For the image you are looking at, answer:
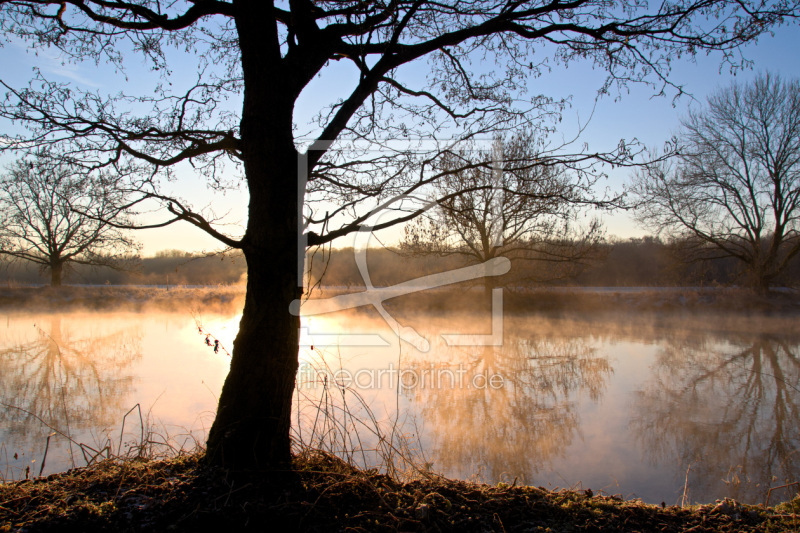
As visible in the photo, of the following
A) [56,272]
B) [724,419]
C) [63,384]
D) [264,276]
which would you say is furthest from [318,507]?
[56,272]

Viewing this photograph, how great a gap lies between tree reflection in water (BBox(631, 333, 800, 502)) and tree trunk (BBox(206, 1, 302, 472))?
3.07m

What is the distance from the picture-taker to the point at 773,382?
690 centimetres

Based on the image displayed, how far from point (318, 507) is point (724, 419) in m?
5.25

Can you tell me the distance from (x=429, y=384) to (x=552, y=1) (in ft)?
16.6

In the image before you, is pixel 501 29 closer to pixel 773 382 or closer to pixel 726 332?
pixel 773 382

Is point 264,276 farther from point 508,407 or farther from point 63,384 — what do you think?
point 63,384

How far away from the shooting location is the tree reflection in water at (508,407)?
4160 millimetres

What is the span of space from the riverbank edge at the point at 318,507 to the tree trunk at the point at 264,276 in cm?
18

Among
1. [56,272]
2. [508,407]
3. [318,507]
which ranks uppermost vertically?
[56,272]

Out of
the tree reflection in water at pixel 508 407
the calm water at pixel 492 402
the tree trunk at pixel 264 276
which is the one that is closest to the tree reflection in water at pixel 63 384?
the calm water at pixel 492 402

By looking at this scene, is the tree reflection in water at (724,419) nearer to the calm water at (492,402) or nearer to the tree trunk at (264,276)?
the calm water at (492,402)

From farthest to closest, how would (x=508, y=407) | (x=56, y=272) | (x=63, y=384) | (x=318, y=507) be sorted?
(x=56, y=272) < (x=63, y=384) < (x=508, y=407) < (x=318, y=507)

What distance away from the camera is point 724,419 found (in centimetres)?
524

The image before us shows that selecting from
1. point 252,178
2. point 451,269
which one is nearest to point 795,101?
point 451,269
